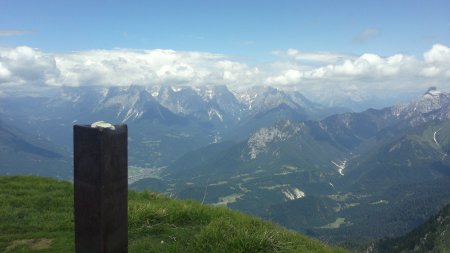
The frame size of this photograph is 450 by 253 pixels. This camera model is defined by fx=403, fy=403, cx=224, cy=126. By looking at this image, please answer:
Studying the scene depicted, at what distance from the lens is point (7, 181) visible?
71.5ft

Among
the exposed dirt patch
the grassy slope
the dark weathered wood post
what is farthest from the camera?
the exposed dirt patch

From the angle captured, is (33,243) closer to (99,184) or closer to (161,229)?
(161,229)

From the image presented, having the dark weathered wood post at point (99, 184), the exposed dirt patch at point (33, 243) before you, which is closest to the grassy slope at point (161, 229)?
the exposed dirt patch at point (33, 243)

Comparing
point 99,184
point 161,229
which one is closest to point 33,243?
point 161,229

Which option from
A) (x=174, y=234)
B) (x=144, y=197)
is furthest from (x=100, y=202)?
(x=144, y=197)

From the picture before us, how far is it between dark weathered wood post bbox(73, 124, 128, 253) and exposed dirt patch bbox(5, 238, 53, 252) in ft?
17.6

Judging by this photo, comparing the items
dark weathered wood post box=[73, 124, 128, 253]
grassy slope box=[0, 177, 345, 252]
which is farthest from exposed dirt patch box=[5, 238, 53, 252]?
dark weathered wood post box=[73, 124, 128, 253]

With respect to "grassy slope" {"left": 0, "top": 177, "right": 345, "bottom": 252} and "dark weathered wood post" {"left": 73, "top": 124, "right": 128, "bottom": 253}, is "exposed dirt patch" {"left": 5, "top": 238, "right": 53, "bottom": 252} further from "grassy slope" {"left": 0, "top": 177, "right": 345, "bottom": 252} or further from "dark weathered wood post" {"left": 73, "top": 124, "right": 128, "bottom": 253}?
"dark weathered wood post" {"left": 73, "top": 124, "right": 128, "bottom": 253}

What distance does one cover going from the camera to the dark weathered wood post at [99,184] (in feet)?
23.1

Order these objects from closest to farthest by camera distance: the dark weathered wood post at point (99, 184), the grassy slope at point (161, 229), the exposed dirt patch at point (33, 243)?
1. the dark weathered wood post at point (99, 184)
2. the grassy slope at point (161, 229)
3. the exposed dirt patch at point (33, 243)

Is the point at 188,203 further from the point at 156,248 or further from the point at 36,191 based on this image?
the point at 36,191

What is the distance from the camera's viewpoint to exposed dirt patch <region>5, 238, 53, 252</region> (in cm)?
1189

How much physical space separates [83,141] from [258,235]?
641 centimetres

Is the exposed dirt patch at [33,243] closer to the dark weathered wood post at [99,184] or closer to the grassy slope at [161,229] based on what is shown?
the grassy slope at [161,229]
